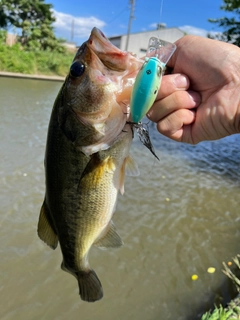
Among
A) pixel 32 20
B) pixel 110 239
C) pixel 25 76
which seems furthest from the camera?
pixel 32 20

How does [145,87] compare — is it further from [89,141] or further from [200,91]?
[200,91]

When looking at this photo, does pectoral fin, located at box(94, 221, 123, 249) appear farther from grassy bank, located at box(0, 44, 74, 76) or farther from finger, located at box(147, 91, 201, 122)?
grassy bank, located at box(0, 44, 74, 76)

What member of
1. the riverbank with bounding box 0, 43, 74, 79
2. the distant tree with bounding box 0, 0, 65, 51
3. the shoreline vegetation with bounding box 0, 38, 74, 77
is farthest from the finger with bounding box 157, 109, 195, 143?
the distant tree with bounding box 0, 0, 65, 51

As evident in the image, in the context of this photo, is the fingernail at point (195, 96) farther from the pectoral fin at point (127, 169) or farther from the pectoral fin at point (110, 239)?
the pectoral fin at point (110, 239)

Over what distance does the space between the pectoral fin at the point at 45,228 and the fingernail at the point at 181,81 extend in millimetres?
1074

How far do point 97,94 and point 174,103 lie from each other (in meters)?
0.60

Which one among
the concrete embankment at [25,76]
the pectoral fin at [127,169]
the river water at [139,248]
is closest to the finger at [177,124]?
the pectoral fin at [127,169]

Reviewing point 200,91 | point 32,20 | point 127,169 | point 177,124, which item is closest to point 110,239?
point 127,169

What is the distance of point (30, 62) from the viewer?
2500cm

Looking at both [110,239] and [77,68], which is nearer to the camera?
[77,68]

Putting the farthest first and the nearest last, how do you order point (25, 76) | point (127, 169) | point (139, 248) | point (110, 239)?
point (25, 76) → point (139, 248) → point (110, 239) → point (127, 169)

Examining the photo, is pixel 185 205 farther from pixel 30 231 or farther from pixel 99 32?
pixel 99 32

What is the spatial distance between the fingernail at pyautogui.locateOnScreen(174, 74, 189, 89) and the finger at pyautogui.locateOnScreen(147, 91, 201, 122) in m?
0.04

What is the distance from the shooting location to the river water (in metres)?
3.97
